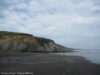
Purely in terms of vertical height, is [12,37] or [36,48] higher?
[12,37]

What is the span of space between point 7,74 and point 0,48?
A: 7726cm

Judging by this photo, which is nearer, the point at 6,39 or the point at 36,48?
the point at 6,39

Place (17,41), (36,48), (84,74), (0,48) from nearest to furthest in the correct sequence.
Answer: (84,74) < (0,48) < (17,41) < (36,48)

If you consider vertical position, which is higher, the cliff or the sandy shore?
the cliff

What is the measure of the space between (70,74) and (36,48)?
8709 centimetres

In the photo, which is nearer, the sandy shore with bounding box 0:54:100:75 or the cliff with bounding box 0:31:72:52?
the sandy shore with bounding box 0:54:100:75

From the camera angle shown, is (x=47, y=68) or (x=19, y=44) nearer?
(x=47, y=68)

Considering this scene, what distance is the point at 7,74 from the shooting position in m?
16.4

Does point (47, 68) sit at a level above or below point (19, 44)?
below

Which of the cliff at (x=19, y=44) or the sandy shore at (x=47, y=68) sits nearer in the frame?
the sandy shore at (x=47, y=68)

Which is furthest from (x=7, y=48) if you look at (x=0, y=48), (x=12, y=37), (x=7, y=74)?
(x=7, y=74)

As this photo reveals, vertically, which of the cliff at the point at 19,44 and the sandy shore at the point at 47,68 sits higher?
the cliff at the point at 19,44

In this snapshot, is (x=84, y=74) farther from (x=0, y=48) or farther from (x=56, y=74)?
(x=0, y=48)

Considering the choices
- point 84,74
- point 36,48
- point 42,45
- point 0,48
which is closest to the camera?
point 84,74
